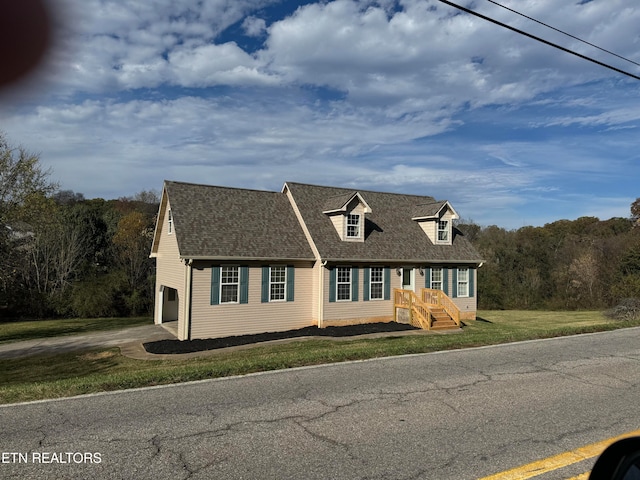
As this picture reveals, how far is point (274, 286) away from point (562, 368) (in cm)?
1226

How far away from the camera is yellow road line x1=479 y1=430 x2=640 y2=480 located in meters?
4.47

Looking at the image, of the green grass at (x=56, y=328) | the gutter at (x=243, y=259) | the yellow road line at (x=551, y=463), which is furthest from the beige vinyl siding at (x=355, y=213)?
the yellow road line at (x=551, y=463)

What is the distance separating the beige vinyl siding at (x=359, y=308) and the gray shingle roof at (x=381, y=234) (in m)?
0.86

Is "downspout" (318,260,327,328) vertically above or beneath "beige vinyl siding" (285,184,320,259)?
beneath

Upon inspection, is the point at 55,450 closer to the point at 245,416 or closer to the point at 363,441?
the point at 245,416

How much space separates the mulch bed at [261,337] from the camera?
51.5 ft

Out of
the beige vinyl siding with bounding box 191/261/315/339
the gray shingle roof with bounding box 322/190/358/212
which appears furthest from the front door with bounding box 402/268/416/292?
the beige vinyl siding with bounding box 191/261/315/339

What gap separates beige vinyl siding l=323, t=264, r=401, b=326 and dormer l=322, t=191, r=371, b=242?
5.59ft

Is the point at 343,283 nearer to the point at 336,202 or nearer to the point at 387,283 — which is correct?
the point at 387,283

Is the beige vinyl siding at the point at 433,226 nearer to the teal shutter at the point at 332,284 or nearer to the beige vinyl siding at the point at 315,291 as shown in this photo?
the teal shutter at the point at 332,284

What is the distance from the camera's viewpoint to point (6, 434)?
17.7 ft

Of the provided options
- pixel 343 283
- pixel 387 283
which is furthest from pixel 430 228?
pixel 343 283

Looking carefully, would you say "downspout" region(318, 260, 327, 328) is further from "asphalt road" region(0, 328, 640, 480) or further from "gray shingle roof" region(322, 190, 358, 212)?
"asphalt road" region(0, 328, 640, 480)

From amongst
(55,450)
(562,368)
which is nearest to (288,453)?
(55,450)
